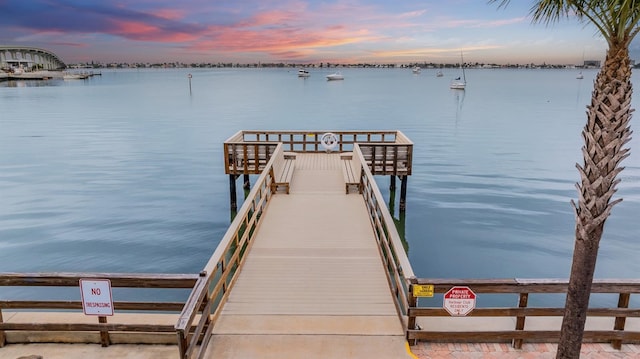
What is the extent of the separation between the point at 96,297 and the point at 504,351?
5196mm

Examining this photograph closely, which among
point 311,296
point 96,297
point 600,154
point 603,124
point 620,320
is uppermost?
point 603,124

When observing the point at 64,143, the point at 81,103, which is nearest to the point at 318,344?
the point at 64,143

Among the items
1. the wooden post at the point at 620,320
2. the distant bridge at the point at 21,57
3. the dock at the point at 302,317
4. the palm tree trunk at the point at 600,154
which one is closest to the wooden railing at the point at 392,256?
the dock at the point at 302,317

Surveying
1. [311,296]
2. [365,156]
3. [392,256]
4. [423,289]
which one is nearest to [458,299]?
[423,289]

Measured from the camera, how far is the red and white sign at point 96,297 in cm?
512

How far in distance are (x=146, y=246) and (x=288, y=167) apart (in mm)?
5998

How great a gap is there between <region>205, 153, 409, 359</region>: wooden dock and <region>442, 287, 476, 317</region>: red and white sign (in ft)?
2.56

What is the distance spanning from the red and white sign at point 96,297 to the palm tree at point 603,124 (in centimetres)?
536

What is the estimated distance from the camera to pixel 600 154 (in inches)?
159

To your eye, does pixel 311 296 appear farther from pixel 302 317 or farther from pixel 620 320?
pixel 620 320

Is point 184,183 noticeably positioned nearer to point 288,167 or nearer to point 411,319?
point 288,167

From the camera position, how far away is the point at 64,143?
34.5 metres

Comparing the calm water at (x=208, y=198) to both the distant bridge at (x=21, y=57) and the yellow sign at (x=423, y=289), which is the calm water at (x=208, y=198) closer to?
the yellow sign at (x=423, y=289)

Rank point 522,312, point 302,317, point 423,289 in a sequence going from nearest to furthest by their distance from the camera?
point 423,289
point 522,312
point 302,317
